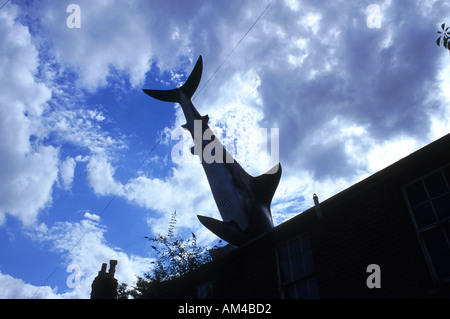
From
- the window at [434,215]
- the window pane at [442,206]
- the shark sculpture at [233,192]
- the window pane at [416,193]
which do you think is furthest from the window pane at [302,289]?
the shark sculpture at [233,192]

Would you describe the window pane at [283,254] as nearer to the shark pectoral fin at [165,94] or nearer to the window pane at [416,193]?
the window pane at [416,193]

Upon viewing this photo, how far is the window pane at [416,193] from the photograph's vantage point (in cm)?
508

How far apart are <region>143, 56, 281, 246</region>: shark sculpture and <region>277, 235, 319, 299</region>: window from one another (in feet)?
7.26

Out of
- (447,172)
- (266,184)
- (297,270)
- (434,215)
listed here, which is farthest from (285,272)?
(266,184)

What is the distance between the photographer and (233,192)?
31.2ft

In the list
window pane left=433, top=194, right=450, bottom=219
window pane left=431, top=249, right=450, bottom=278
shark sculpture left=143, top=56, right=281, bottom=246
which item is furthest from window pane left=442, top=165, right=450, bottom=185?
shark sculpture left=143, top=56, right=281, bottom=246

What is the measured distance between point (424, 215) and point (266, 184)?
17.6 ft

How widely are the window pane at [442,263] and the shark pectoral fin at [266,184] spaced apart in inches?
216

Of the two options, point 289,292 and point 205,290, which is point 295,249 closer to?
point 289,292

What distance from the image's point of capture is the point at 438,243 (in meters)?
4.63
